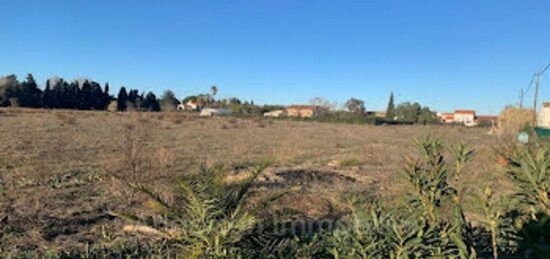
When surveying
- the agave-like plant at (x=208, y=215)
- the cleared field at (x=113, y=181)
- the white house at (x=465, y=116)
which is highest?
the white house at (x=465, y=116)

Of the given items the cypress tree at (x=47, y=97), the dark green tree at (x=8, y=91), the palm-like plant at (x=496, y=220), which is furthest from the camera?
the cypress tree at (x=47, y=97)

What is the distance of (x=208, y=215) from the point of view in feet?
5.57

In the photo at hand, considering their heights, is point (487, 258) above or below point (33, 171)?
above

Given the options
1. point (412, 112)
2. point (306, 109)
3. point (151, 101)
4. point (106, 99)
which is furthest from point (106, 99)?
point (412, 112)

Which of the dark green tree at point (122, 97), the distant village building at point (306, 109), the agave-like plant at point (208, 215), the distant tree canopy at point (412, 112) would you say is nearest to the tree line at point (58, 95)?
the dark green tree at point (122, 97)

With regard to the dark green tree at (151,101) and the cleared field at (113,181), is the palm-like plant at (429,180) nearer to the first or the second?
the cleared field at (113,181)

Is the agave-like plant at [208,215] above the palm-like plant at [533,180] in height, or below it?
below

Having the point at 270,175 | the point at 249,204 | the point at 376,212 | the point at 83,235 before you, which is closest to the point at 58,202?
the point at 83,235

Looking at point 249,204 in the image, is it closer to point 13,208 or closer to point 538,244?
point 538,244

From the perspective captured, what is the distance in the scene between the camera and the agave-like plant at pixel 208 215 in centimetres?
158

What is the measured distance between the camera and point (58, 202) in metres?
6.36

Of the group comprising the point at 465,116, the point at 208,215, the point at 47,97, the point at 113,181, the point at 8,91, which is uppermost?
the point at 8,91

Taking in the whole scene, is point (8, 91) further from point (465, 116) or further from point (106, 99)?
point (465, 116)

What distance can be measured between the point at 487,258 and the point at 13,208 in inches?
234
